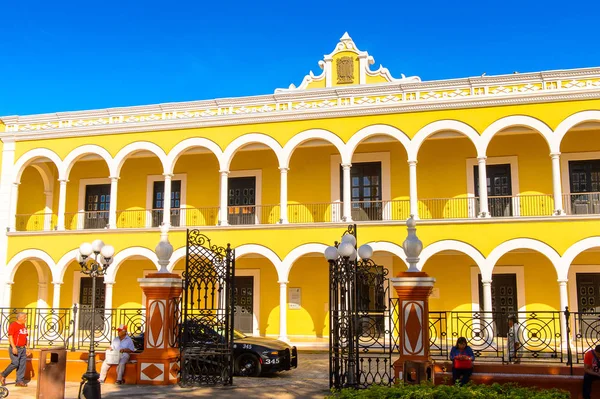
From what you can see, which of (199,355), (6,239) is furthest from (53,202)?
(199,355)

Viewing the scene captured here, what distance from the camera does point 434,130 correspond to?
64.2ft

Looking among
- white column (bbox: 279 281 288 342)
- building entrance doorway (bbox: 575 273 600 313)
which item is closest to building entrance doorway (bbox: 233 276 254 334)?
white column (bbox: 279 281 288 342)

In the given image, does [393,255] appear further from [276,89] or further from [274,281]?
[276,89]

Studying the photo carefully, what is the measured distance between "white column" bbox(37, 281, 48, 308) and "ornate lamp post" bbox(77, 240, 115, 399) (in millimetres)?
11802

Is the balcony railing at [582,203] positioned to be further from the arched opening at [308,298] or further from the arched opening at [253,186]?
the arched opening at [253,186]

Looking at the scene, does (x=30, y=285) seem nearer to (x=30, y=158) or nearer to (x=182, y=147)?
(x=30, y=158)

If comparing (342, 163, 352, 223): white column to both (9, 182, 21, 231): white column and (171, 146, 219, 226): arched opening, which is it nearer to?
(171, 146, 219, 226): arched opening

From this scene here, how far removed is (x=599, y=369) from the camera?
31.2ft

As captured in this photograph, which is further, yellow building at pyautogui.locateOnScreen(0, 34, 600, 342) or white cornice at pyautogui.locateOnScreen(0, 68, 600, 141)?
yellow building at pyautogui.locateOnScreen(0, 34, 600, 342)

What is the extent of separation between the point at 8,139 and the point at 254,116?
929 centimetres

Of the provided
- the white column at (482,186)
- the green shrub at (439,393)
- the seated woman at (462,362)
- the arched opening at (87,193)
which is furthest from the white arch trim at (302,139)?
the green shrub at (439,393)

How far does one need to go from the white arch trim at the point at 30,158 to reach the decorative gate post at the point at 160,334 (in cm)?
1273

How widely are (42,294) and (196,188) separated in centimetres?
703

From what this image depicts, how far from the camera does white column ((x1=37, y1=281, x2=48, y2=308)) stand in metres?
23.7
